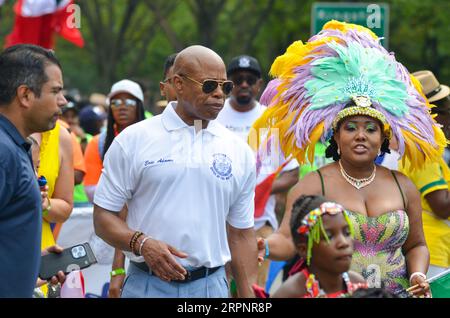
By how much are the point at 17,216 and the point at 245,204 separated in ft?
5.48

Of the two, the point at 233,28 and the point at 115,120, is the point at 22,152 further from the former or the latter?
the point at 233,28

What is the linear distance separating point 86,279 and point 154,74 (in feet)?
76.9

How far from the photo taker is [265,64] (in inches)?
1128

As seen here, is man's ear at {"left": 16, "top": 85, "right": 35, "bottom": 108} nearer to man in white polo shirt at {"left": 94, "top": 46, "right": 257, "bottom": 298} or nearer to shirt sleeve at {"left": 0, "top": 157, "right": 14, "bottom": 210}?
shirt sleeve at {"left": 0, "top": 157, "right": 14, "bottom": 210}

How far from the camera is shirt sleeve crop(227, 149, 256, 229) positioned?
5.83 metres

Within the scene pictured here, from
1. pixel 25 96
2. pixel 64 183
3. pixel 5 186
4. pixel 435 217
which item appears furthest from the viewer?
pixel 435 217

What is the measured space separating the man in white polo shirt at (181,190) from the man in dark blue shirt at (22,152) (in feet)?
2.97

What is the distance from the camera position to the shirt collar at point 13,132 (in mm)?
4551

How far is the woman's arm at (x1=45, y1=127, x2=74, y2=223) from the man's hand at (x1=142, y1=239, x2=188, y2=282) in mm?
1145

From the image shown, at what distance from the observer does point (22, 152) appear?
4.55 meters

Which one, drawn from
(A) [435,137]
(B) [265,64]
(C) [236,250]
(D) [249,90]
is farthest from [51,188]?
(B) [265,64]

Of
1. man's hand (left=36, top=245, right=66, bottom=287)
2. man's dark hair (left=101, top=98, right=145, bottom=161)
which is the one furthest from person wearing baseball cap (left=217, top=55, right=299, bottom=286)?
man's hand (left=36, top=245, right=66, bottom=287)

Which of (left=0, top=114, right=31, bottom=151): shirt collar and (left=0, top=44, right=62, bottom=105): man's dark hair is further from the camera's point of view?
(left=0, top=44, right=62, bottom=105): man's dark hair

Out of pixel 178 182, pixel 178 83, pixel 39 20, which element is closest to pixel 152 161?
pixel 178 182
